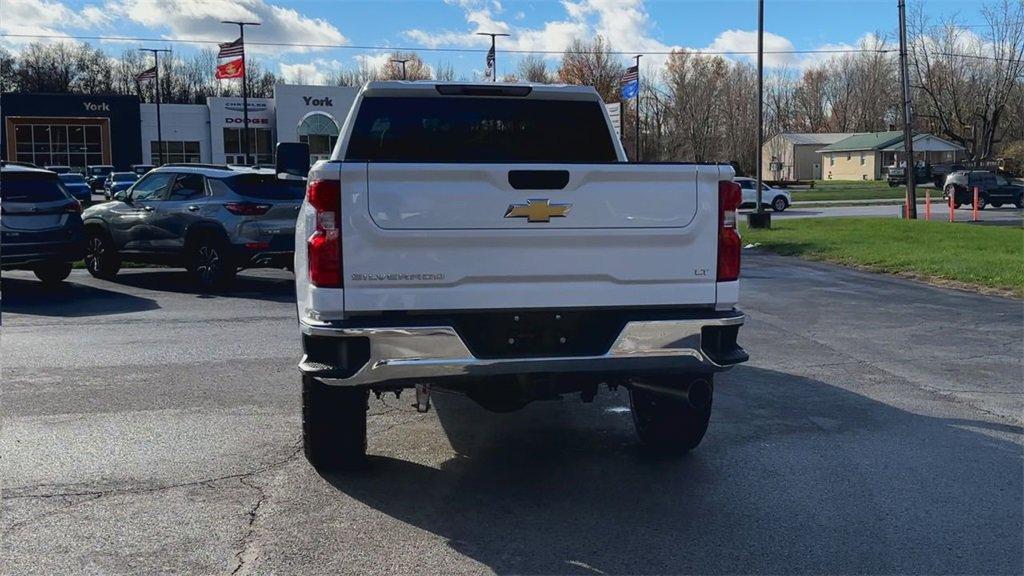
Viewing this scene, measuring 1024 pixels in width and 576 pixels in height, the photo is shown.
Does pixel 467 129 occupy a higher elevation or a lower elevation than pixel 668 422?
higher

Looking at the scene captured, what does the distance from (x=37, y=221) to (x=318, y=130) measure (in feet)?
190

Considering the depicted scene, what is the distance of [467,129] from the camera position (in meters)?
6.38

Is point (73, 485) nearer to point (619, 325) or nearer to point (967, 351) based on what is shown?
point (619, 325)

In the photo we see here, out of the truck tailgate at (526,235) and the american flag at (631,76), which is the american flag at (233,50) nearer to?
the american flag at (631,76)

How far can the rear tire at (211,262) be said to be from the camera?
13227mm

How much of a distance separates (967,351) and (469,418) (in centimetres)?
541

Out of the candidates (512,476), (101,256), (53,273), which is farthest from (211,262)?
(512,476)

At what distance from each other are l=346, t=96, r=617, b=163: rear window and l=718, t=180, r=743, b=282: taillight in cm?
172

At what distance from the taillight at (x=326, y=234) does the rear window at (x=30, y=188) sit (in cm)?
1012

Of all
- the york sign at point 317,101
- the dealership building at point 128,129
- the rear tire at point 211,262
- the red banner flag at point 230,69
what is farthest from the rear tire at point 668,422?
the dealership building at point 128,129

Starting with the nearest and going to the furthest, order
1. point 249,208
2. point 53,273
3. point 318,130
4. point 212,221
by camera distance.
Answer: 1. point 249,208
2. point 212,221
3. point 53,273
4. point 318,130

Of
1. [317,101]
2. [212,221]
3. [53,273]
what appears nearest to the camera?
[212,221]

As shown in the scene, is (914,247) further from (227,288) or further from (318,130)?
(318,130)

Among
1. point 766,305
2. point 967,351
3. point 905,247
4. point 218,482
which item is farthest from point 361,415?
point 905,247
